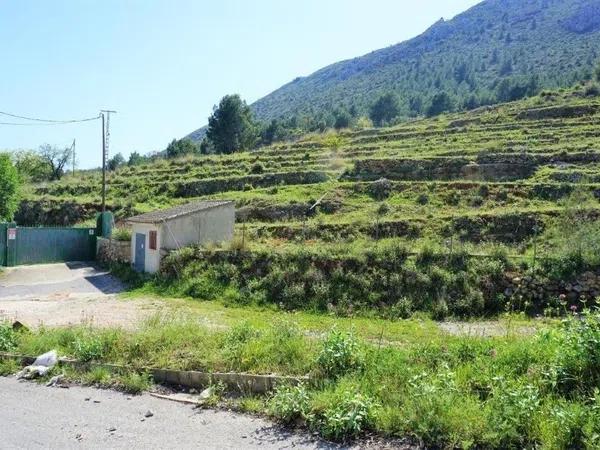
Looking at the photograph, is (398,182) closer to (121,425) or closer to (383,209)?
(383,209)

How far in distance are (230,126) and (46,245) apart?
150 ft

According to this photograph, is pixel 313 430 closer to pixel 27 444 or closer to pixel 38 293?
pixel 27 444

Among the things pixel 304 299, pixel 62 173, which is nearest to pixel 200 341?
pixel 304 299

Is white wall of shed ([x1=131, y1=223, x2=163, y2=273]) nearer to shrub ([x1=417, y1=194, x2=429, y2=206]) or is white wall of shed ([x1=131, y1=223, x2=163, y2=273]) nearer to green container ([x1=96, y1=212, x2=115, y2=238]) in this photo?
green container ([x1=96, y1=212, x2=115, y2=238])

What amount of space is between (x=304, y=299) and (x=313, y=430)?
12564 mm

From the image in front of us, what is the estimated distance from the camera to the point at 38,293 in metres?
20.1

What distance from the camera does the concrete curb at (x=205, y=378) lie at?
22.4 feet

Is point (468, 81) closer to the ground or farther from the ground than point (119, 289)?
farther from the ground

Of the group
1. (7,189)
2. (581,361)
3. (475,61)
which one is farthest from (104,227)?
(475,61)

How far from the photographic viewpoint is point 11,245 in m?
25.8

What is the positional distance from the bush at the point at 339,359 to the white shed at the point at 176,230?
54.3 feet

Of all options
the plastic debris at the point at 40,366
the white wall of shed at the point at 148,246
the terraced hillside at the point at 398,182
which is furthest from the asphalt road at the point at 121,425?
the terraced hillside at the point at 398,182

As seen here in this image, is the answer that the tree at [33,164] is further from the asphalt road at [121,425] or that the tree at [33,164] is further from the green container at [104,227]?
the asphalt road at [121,425]

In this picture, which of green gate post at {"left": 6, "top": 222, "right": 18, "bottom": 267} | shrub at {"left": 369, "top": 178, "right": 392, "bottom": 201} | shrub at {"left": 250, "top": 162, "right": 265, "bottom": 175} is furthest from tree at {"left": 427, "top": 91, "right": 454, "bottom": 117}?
green gate post at {"left": 6, "top": 222, "right": 18, "bottom": 267}
